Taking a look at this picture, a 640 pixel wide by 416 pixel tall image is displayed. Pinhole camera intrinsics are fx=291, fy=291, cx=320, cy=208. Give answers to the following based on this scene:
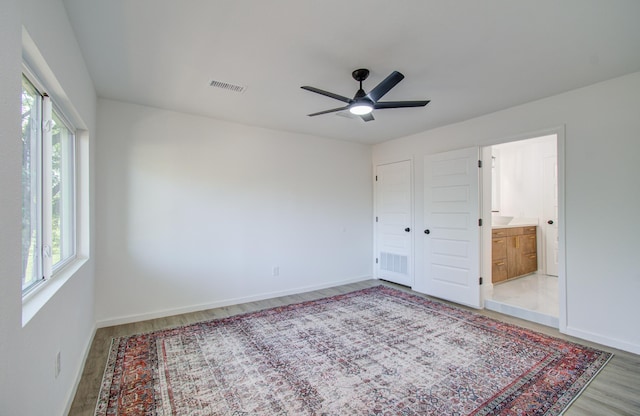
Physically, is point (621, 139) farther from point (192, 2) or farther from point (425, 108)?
point (192, 2)

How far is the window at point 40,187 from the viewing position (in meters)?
1.56

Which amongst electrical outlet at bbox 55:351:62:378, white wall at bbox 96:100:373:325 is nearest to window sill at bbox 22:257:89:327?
electrical outlet at bbox 55:351:62:378

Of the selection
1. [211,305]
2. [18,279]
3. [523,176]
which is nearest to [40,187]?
[18,279]

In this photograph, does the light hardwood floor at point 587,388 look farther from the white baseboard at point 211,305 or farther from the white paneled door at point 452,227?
the white paneled door at point 452,227

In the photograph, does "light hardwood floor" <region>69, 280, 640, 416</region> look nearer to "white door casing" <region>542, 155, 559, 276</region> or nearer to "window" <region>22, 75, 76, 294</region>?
"window" <region>22, 75, 76, 294</region>

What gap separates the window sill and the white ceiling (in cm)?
169

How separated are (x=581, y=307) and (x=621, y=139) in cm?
169

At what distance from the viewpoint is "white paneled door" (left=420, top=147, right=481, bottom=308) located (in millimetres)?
3896

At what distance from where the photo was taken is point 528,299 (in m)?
4.01

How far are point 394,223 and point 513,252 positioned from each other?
215cm

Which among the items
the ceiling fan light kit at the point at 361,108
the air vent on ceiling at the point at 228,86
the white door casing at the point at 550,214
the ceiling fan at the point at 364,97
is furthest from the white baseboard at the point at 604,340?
the air vent on ceiling at the point at 228,86

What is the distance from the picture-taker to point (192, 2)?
1.76m

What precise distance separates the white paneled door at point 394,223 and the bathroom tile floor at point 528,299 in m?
1.26

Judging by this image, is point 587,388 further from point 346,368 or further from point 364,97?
point 364,97
